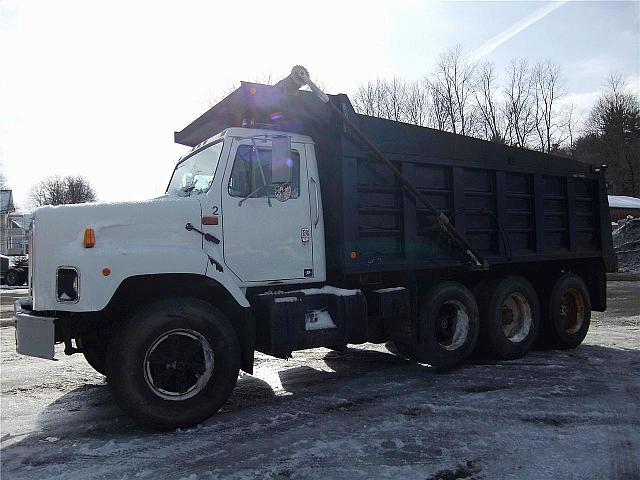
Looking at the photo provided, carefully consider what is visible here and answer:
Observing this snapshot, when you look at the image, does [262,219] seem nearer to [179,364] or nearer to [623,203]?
[179,364]

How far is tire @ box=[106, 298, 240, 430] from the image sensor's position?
13.9 ft

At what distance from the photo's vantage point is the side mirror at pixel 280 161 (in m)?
4.78

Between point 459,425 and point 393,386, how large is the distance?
141 cm

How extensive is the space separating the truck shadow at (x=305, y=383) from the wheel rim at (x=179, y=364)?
1.25ft

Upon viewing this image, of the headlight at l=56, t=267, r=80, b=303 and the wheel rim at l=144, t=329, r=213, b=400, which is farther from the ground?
the headlight at l=56, t=267, r=80, b=303

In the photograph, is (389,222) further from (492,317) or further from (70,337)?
(70,337)

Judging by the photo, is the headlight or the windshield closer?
the headlight

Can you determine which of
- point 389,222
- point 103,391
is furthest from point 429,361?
point 103,391

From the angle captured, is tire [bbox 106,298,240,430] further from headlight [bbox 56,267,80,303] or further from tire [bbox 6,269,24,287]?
tire [bbox 6,269,24,287]

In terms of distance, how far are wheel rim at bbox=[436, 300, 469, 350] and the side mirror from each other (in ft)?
9.63

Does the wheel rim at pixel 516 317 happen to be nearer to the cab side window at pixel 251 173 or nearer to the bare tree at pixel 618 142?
the cab side window at pixel 251 173

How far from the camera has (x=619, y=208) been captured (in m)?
43.6

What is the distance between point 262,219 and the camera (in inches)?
202

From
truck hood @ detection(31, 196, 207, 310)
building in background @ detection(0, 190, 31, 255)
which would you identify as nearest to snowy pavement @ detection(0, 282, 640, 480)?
truck hood @ detection(31, 196, 207, 310)
